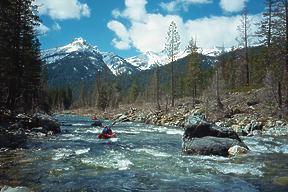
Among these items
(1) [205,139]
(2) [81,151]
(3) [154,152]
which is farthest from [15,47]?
(1) [205,139]

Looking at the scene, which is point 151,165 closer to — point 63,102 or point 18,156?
point 18,156

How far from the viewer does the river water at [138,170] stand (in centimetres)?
1241

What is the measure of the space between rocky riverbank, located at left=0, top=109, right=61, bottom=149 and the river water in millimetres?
2361

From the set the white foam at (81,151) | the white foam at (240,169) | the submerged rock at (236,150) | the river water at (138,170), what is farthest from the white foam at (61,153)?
the submerged rock at (236,150)

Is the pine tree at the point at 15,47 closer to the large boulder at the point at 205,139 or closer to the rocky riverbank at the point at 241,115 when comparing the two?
the large boulder at the point at 205,139

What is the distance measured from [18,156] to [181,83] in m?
98.8

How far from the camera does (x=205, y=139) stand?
21.2 metres


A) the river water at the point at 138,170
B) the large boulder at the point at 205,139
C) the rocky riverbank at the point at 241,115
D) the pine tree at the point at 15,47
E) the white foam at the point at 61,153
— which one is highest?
the pine tree at the point at 15,47

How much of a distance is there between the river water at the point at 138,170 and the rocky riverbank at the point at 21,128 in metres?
2.36

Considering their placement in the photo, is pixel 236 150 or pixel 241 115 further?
pixel 241 115

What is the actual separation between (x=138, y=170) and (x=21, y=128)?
59.1ft

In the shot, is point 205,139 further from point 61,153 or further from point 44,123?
point 44,123

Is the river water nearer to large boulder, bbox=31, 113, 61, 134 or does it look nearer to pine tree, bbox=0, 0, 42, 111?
large boulder, bbox=31, 113, 61, 134

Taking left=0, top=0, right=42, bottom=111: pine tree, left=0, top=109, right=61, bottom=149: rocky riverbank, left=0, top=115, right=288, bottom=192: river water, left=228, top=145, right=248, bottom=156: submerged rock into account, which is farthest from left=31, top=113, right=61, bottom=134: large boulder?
left=228, top=145, right=248, bottom=156: submerged rock
